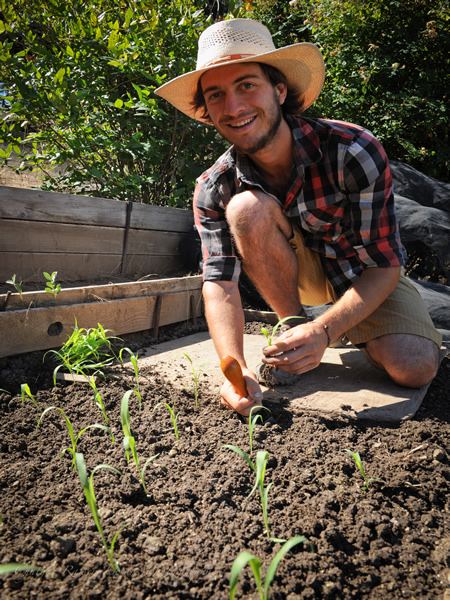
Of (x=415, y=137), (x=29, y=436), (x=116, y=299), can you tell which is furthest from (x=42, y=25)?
(x=415, y=137)

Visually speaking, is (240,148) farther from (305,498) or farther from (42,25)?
(42,25)

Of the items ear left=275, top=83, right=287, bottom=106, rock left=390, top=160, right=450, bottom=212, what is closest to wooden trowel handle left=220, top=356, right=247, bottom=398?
ear left=275, top=83, right=287, bottom=106

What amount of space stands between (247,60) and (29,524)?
1.77m

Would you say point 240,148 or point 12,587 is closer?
point 12,587

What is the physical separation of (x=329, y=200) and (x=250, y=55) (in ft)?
2.25

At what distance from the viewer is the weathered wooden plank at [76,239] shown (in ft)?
8.45

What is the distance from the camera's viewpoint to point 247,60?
1770mm

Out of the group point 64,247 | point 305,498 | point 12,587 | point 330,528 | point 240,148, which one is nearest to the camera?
point 12,587

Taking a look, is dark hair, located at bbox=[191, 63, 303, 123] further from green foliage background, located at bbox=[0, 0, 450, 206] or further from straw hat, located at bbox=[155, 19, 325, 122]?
green foliage background, located at bbox=[0, 0, 450, 206]

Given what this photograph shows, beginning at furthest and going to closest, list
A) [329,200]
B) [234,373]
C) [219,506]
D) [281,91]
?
[281,91] → [329,200] → [234,373] → [219,506]

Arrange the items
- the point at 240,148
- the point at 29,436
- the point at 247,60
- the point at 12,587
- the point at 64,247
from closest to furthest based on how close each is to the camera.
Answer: the point at 12,587 < the point at 29,436 < the point at 247,60 < the point at 240,148 < the point at 64,247

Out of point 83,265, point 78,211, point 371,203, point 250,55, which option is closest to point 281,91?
point 250,55

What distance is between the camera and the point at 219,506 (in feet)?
3.87

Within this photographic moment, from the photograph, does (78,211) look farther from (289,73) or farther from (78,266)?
(289,73)
